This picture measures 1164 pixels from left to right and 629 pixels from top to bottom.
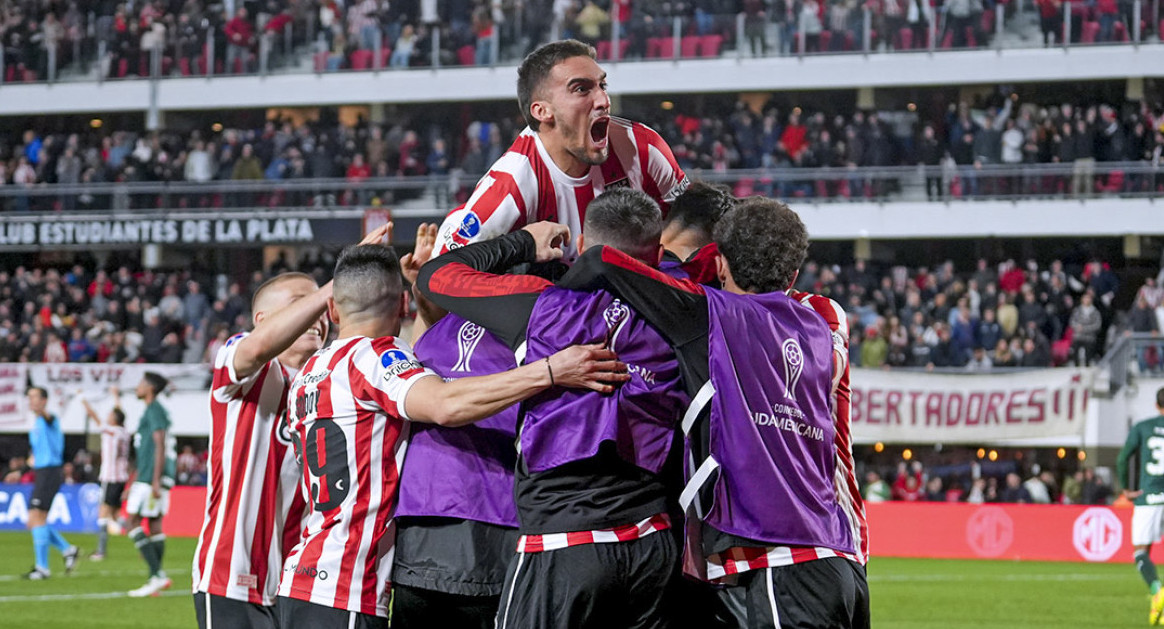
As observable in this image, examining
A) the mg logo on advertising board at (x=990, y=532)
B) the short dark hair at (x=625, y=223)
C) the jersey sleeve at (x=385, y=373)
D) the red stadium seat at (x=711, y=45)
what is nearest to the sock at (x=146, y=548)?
the jersey sleeve at (x=385, y=373)

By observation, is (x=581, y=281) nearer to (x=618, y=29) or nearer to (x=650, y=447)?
(x=650, y=447)

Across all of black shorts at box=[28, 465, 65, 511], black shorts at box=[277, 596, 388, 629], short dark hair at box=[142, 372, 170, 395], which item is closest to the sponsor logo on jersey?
black shorts at box=[277, 596, 388, 629]

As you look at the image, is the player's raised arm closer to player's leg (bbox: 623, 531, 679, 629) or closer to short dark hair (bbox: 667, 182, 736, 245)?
player's leg (bbox: 623, 531, 679, 629)

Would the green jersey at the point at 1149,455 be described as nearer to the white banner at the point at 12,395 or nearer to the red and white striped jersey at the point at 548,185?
the red and white striped jersey at the point at 548,185

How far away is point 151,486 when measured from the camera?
15.3 metres

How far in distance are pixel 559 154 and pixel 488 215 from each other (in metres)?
0.45

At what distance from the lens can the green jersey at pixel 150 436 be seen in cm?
1600

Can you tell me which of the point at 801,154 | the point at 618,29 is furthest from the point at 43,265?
the point at 801,154

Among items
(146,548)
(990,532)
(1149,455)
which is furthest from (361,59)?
(1149,455)

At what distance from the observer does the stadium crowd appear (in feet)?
94.4

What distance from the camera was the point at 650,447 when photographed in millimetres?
4680

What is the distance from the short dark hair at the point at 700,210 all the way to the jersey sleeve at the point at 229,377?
5.81ft

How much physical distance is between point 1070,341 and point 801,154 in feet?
25.0

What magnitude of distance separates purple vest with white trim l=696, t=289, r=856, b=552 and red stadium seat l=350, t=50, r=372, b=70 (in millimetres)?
30341
